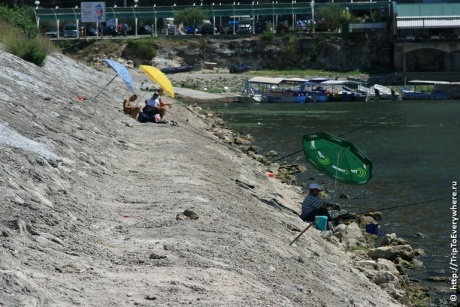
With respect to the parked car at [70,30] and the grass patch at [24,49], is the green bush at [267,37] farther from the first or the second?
the grass patch at [24,49]

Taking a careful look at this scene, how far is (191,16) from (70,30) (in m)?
11.8

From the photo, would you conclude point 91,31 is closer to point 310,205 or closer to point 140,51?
point 140,51

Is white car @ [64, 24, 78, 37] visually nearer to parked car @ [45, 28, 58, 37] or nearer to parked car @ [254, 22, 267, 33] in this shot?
parked car @ [45, 28, 58, 37]

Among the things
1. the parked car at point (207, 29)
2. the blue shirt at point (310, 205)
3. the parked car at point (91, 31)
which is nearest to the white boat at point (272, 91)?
the parked car at point (207, 29)

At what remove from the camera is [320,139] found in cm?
2327

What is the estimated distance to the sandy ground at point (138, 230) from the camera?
11703 millimetres

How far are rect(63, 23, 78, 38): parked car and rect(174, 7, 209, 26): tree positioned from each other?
9954 millimetres

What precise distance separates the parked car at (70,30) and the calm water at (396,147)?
3222 cm

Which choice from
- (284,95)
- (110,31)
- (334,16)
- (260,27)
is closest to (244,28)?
(260,27)

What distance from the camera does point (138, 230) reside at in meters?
15.2

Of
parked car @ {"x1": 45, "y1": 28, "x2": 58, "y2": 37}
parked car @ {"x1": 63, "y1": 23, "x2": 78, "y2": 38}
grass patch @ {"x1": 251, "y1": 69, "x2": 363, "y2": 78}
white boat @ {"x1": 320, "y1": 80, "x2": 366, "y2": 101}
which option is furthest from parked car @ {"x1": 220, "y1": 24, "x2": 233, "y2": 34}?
white boat @ {"x1": 320, "y1": 80, "x2": 366, "y2": 101}

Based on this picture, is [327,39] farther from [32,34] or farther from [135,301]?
[135,301]

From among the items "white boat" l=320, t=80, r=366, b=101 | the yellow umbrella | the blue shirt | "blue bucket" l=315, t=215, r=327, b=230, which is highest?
the yellow umbrella

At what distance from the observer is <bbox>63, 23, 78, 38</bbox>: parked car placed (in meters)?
98.5
